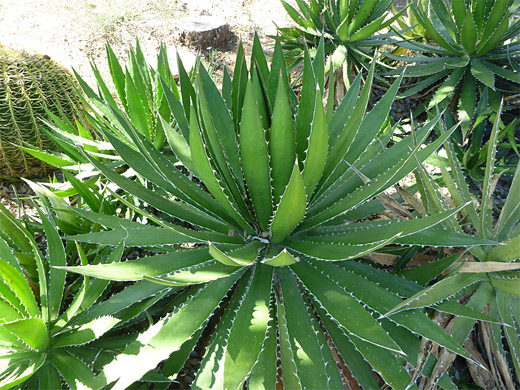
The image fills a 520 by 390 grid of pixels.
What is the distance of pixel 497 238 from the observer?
5.12 feet

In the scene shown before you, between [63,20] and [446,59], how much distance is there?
4548 millimetres

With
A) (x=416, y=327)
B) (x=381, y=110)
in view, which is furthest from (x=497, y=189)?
(x=416, y=327)

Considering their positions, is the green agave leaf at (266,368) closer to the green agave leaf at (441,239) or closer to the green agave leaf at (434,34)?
the green agave leaf at (441,239)

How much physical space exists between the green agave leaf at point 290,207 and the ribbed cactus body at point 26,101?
A: 1.95 metres

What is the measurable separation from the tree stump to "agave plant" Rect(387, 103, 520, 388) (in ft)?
12.0

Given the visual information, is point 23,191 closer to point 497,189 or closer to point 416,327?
point 416,327

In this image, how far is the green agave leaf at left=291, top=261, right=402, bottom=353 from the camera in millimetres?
1169

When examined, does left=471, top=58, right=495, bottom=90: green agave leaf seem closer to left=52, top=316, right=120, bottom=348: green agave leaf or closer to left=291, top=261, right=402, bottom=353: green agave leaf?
left=291, top=261, right=402, bottom=353: green agave leaf

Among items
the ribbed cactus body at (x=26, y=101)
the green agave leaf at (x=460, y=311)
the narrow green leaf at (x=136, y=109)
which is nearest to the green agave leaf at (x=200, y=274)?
the green agave leaf at (x=460, y=311)

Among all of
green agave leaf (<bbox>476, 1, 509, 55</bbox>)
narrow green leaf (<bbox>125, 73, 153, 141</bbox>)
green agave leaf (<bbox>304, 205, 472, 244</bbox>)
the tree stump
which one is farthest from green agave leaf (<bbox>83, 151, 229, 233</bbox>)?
the tree stump

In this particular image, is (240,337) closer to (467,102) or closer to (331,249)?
(331,249)

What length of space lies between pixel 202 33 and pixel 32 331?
4.04 metres

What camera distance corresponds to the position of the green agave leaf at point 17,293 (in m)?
1.38

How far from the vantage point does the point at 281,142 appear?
4.37ft
